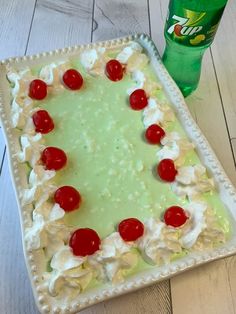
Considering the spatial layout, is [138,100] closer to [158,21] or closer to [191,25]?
[191,25]

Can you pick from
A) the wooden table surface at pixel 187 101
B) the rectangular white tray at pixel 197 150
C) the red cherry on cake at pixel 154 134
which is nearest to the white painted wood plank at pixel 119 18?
the wooden table surface at pixel 187 101

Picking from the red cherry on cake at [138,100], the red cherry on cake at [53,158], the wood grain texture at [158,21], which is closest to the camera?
the red cherry on cake at [53,158]

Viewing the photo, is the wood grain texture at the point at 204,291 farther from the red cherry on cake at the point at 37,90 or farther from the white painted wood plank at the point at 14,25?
the white painted wood plank at the point at 14,25

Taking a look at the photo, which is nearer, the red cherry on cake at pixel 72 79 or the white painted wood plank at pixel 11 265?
the white painted wood plank at pixel 11 265

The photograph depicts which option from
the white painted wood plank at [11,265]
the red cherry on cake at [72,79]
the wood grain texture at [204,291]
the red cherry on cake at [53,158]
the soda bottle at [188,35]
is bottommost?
the white painted wood plank at [11,265]

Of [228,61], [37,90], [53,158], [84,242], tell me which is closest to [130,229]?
[84,242]

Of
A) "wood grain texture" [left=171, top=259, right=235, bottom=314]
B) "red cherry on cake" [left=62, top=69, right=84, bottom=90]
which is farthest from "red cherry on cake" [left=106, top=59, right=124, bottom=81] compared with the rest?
"wood grain texture" [left=171, top=259, right=235, bottom=314]

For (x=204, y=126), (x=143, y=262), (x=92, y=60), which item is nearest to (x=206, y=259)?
(x=143, y=262)

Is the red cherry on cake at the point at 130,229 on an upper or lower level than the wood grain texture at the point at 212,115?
lower

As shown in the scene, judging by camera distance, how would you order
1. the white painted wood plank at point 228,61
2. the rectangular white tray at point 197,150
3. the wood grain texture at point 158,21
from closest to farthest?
1. the rectangular white tray at point 197,150
2. the white painted wood plank at point 228,61
3. the wood grain texture at point 158,21
